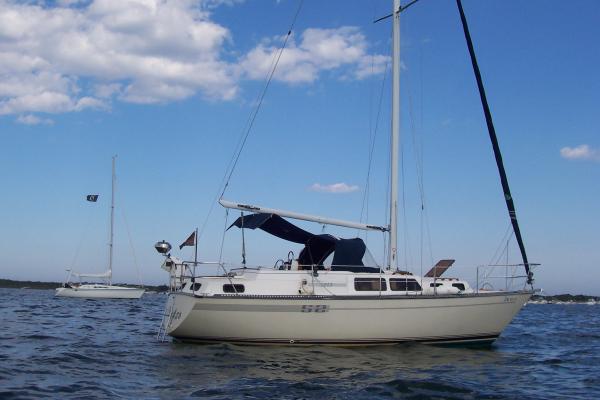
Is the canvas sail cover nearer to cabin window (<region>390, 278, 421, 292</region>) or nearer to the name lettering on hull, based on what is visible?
cabin window (<region>390, 278, 421, 292</region>)

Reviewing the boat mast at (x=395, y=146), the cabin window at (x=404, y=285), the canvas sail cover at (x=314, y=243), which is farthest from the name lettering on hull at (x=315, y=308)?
the boat mast at (x=395, y=146)

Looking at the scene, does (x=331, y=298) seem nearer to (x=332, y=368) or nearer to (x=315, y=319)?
(x=315, y=319)

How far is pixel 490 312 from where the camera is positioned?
19.6 metres

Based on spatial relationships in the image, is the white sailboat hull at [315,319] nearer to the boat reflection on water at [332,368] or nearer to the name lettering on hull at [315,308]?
the name lettering on hull at [315,308]

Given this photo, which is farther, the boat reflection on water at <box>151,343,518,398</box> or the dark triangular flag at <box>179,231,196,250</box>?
the dark triangular flag at <box>179,231,196,250</box>

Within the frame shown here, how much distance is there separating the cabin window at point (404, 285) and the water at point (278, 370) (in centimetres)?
173

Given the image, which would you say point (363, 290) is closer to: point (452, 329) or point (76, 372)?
point (452, 329)

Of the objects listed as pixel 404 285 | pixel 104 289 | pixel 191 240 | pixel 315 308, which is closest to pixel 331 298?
pixel 315 308

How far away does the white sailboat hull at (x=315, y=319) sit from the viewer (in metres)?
17.4

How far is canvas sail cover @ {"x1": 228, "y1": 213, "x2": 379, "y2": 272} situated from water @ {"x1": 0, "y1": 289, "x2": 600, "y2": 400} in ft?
9.21

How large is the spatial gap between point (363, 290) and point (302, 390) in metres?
6.43

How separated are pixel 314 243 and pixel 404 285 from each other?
3.22m

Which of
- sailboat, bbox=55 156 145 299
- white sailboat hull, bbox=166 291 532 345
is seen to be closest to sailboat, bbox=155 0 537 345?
white sailboat hull, bbox=166 291 532 345

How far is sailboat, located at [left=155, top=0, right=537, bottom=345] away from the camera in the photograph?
1748cm
